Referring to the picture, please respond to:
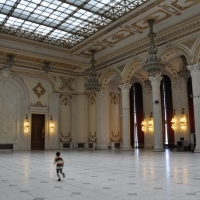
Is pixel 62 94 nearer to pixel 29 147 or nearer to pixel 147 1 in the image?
pixel 29 147

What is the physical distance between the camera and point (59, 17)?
14562mm

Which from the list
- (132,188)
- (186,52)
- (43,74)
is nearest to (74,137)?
(43,74)

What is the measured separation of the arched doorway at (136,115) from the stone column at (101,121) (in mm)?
3621

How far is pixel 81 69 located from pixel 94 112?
375cm

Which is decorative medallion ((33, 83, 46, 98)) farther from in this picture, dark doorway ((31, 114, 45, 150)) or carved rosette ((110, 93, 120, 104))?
carved rosette ((110, 93, 120, 104))

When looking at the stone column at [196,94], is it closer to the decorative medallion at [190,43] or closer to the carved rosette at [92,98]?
the decorative medallion at [190,43]

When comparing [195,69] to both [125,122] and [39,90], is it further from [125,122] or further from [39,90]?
[39,90]

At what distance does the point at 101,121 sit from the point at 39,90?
17.5ft

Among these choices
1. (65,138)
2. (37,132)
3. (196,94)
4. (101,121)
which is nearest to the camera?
(196,94)

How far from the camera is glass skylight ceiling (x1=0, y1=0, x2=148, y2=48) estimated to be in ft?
42.9

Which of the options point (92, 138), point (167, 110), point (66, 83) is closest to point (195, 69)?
point (167, 110)

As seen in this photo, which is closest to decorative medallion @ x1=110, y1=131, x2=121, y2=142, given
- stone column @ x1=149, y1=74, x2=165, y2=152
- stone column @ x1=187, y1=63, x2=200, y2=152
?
stone column @ x1=149, y1=74, x2=165, y2=152

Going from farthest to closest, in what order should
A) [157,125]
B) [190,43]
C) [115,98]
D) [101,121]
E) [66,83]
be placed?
[115,98] → [66,83] → [101,121] → [157,125] → [190,43]

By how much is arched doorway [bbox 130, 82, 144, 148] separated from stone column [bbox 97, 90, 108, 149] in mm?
3621
